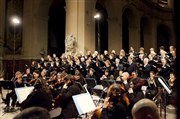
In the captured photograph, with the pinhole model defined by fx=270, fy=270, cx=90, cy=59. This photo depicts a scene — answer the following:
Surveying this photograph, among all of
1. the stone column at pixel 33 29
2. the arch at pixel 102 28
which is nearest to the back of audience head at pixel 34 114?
the stone column at pixel 33 29

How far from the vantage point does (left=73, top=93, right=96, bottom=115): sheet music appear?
507 centimetres

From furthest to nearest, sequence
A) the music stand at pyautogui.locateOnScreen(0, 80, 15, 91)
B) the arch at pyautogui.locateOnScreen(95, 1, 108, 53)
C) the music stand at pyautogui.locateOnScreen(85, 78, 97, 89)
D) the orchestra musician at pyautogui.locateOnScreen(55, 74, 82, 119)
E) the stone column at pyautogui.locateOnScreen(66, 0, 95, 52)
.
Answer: the arch at pyautogui.locateOnScreen(95, 1, 108, 53) → the stone column at pyautogui.locateOnScreen(66, 0, 95, 52) → the music stand at pyautogui.locateOnScreen(85, 78, 97, 89) → the music stand at pyautogui.locateOnScreen(0, 80, 15, 91) → the orchestra musician at pyautogui.locateOnScreen(55, 74, 82, 119)

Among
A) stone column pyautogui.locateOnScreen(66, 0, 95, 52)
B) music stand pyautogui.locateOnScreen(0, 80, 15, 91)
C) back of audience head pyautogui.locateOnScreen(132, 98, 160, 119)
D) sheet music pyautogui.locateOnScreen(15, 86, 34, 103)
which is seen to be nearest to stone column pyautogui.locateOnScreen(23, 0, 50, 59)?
stone column pyautogui.locateOnScreen(66, 0, 95, 52)

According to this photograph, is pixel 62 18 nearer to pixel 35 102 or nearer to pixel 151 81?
pixel 151 81

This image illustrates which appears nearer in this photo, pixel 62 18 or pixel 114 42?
pixel 114 42

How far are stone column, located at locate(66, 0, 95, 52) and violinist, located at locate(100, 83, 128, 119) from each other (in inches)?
455

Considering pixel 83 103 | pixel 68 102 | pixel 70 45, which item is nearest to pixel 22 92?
pixel 68 102

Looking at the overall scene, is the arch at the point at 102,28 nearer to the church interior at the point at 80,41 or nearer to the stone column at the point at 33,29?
the church interior at the point at 80,41

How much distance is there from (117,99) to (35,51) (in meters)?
15.4

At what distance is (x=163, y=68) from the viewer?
8375 millimetres

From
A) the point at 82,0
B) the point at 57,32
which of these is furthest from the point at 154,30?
the point at 82,0

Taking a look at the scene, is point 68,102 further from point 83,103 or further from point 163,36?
point 163,36

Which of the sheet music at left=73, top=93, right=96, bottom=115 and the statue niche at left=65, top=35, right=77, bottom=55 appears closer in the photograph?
the sheet music at left=73, top=93, right=96, bottom=115

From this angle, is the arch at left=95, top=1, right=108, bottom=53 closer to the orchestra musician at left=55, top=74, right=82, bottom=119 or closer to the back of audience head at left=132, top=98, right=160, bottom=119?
the orchestra musician at left=55, top=74, right=82, bottom=119
